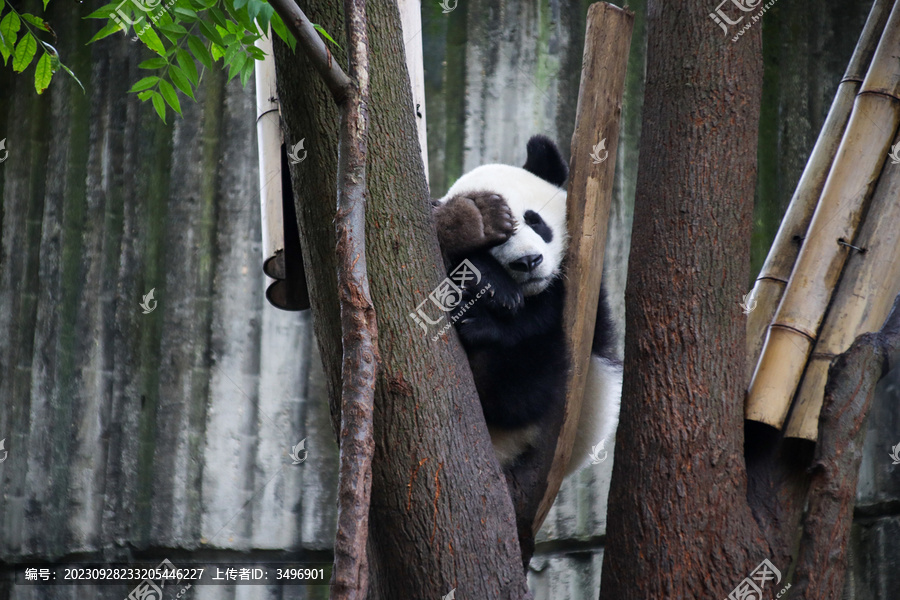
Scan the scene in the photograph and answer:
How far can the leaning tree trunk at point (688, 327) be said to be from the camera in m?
2.08

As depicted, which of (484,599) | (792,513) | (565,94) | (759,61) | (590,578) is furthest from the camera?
(565,94)

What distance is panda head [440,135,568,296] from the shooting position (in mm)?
2805

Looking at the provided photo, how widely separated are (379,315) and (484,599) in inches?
27.8

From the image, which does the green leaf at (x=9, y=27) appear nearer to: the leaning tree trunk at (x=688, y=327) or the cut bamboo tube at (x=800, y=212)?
the leaning tree trunk at (x=688, y=327)

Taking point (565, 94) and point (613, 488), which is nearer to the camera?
point (613, 488)

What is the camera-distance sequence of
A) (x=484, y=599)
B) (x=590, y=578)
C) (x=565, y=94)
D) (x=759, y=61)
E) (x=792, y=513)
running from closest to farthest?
(x=484, y=599) < (x=792, y=513) < (x=759, y=61) < (x=590, y=578) < (x=565, y=94)

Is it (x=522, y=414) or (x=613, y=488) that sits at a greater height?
(x=522, y=414)

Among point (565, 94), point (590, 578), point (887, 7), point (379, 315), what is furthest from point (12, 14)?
point (590, 578)

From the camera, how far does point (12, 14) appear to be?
221 centimetres

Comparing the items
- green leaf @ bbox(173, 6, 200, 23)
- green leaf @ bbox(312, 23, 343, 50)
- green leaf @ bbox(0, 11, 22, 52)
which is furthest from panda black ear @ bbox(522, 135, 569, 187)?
green leaf @ bbox(0, 11, 22, 52)

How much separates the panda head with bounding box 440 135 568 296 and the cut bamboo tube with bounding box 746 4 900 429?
81cm

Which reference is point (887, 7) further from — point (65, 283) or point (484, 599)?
point (65, 283)

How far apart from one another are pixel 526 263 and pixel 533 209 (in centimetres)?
Answer: 45

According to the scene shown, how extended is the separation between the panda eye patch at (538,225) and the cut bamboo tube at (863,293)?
3.50ft
